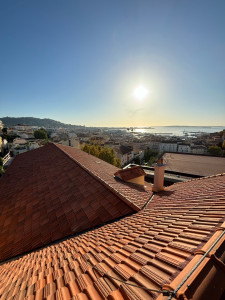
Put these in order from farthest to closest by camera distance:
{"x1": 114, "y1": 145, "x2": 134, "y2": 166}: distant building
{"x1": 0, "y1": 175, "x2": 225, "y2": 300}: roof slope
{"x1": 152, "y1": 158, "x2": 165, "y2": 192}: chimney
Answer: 1. {"x1": 114, "y1": 145, "x2": 134, "y2": 166}: distant building
2. {"x1": 152, "y1": 158, "x2": 165, "y2": 192}: chimney
3. {"x1": 0, "y1": 175, "x2": 225, "y2": 300}: roof slope

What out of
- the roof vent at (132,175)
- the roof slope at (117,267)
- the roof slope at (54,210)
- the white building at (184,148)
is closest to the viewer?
the roof slope at (117,267)

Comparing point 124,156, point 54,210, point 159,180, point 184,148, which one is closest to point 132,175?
point 159,180

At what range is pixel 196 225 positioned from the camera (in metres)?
2.40

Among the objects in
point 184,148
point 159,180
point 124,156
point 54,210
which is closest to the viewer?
point 54,210

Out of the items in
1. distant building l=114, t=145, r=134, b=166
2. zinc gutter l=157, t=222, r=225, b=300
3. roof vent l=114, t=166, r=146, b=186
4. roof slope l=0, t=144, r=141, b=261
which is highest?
zinc gutter l=157, t=222, r=225, b=300

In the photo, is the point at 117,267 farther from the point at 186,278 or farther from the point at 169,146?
the point at 169,146

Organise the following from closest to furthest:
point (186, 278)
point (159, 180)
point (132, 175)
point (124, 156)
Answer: point (186, 278), point (159, 180), point (132, 175), point (124, 156)

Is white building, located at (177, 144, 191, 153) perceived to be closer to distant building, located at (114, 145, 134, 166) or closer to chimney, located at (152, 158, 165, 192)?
distant building, located at (114, 145, 134, 166)

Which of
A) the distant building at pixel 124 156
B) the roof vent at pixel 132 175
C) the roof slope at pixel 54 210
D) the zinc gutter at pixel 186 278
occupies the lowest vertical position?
the distant building at pixel 124 156

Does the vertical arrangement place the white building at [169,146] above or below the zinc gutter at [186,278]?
below

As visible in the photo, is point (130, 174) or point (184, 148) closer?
point (130, 174)

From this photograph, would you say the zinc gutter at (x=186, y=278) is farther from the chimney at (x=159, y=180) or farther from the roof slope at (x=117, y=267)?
the chimney at (x=159, y=180)

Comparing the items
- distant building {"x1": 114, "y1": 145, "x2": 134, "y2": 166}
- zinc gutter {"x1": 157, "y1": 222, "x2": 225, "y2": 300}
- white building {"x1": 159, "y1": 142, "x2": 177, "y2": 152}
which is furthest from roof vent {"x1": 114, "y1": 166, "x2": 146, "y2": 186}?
white building {"x1": 159, "y1": 142, "x2": 177, "y2": 152}

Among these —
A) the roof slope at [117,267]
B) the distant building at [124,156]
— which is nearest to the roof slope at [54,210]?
the roof slope at [117,267]
